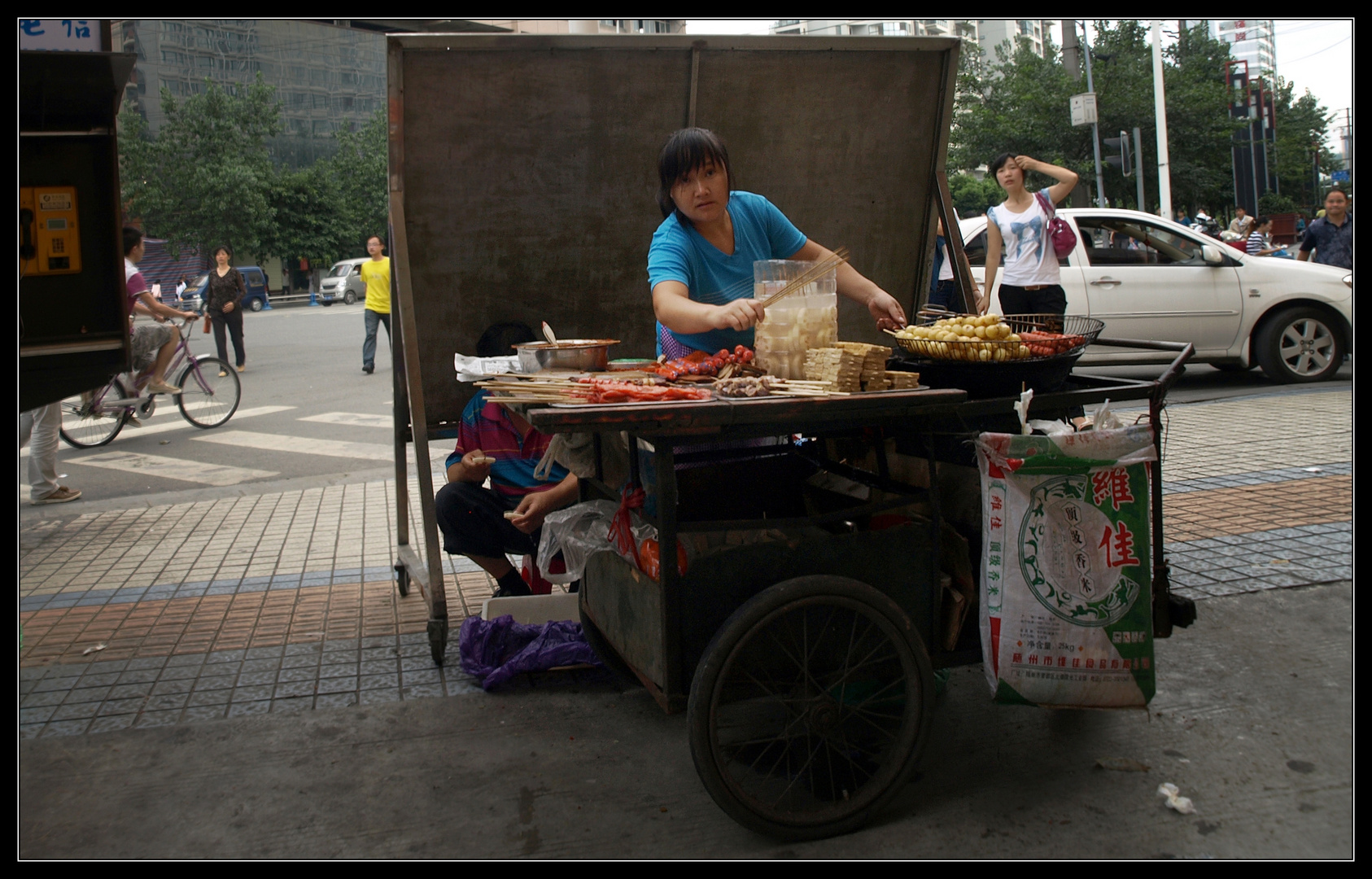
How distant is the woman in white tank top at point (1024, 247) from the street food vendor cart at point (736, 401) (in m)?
2.71

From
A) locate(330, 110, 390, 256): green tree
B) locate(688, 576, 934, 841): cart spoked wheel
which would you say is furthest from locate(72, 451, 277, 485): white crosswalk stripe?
locate(330, 110, 390, 256): green tree

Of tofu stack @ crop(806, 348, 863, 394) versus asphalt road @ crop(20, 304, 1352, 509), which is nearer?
tofu stack @ crop(806, 348, 863, 394)

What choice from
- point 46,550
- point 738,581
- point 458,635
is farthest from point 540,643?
point 46,550

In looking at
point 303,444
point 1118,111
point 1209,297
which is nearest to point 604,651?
point 303,444

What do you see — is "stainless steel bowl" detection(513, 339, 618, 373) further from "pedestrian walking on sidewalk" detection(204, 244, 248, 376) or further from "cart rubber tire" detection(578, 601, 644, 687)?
"pedestrian walking on sidewalk" detection(204, 244, 248, 376)

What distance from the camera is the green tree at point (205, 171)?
37438mm

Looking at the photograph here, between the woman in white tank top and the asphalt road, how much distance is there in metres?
2.56

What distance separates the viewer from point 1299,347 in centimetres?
940

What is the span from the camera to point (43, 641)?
163 inches

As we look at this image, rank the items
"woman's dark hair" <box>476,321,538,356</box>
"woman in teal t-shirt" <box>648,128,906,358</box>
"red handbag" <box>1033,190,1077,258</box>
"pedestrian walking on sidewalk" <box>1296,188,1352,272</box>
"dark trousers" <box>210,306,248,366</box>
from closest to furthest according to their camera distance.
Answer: "woman in teal t-shirt" <box>648,128,906,358</box> < "woman's dark hair" <box>476,321,538,356</box> < "red handbag" <box>1033,190,1077,258</box> < "pedestrian walking on sidewalk" <box>1296,188,1352,272</box> < "dark trousers" <box>210,306,248,366</box>

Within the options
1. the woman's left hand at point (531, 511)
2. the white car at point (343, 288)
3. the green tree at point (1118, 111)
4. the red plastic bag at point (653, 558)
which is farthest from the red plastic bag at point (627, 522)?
the white car at point (343, 288)

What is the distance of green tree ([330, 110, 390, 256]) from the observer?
4356 centimetres

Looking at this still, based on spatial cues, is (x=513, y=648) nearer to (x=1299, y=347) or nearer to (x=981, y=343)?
(x=981, y=343)

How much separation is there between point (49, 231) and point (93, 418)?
6.10 meters
